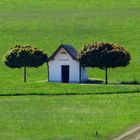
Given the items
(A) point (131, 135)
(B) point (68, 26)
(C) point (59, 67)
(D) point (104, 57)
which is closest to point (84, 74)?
(C) point (59, 67)

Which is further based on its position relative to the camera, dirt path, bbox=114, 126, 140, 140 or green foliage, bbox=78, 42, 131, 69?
green foliage, bbox=78, 42, 131, 69

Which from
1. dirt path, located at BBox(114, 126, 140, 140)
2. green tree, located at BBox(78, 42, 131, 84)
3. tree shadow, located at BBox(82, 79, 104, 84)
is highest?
green tree, located at BBox(78, 42, 131, 84)

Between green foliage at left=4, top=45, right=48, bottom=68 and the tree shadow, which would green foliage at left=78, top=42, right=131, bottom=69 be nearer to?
the tree shadow

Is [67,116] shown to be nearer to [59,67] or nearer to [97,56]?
[97,56]

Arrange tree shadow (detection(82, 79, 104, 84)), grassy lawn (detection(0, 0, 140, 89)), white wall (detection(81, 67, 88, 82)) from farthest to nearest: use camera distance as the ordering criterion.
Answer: grassy lawn (detection(0, 0, 140, 89))
white wall (detection(81, 67, 88, 82))
tree shadow (detection(82, 79, 104, 84))

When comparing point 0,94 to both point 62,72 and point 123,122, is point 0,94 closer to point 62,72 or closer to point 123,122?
point 62,72

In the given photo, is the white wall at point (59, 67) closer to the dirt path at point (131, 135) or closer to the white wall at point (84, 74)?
the white wall at point (84, 74)

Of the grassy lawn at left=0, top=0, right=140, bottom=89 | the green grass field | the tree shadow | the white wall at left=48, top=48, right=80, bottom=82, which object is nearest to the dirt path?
the green grass field

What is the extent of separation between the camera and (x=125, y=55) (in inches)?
2837

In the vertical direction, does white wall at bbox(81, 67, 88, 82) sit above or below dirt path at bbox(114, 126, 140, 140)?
above

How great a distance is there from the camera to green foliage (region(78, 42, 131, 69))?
72000 mm

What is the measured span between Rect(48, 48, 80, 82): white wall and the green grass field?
1384 millimetres

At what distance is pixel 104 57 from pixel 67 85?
502 cm

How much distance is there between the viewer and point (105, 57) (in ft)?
237
